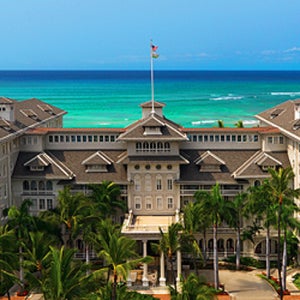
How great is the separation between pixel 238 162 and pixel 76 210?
17.0 m

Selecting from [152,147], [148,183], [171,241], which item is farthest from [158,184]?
[171,241]

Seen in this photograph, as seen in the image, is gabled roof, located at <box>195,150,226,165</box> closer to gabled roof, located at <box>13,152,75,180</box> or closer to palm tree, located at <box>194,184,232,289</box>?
palm tree, located at <box>194,184,232,289</box>

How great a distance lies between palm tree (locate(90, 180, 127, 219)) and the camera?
50344mm

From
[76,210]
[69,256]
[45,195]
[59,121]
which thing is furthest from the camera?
[59,121]

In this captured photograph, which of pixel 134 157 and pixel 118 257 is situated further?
pixel 134 157

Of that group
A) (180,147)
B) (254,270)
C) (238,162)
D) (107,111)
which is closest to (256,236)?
(254,270)

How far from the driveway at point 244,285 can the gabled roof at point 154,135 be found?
12.2m

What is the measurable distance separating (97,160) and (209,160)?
1027 cm

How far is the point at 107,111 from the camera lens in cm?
18650

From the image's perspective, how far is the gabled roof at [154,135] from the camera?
54000mm

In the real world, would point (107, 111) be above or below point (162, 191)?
above

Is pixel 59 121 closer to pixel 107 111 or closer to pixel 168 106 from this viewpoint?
pixel 107 111

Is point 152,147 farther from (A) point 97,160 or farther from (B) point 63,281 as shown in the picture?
(B) point 63,281

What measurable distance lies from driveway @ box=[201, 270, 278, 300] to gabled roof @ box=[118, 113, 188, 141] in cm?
1219
